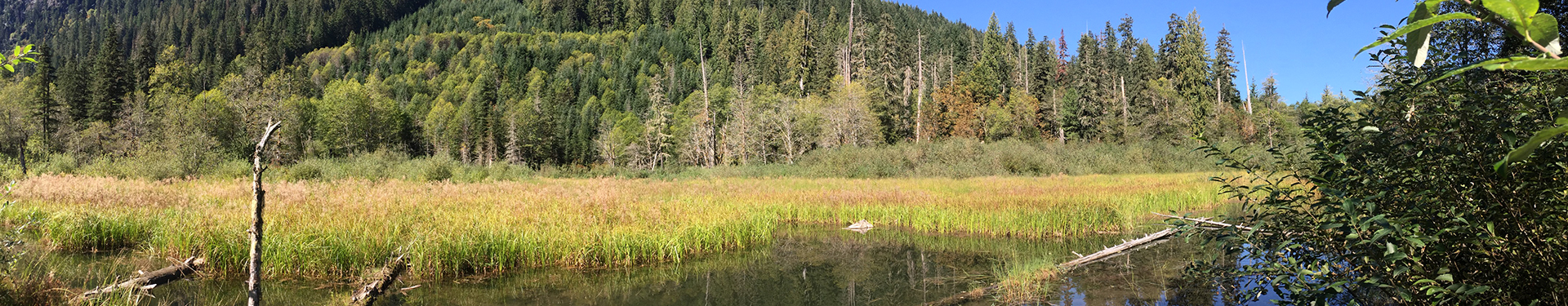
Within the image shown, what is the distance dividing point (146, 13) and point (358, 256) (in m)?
166

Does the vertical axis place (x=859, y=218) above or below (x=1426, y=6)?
below

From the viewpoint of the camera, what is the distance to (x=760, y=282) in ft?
27.5

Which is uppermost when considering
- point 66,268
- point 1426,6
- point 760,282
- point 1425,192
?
point 1426,6

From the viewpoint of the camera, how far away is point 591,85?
99438 mm

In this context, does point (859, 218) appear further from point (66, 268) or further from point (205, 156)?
point (205, 156)

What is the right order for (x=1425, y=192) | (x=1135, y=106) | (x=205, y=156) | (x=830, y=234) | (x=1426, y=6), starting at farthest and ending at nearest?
1. (x=1135, y=106)
2. (x=205, y=156)
3. (x=830, y=234)
4. (x=1425, y=192)
5. (x=1426, y=6)

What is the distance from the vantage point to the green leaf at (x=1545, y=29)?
856mm

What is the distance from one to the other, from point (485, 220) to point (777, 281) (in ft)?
14.4

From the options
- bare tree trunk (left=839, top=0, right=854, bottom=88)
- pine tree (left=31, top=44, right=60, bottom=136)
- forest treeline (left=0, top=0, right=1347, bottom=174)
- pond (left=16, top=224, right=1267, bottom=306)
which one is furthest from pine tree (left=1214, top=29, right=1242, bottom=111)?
pine tree (left=31, top=44, right=60, bottom=136)

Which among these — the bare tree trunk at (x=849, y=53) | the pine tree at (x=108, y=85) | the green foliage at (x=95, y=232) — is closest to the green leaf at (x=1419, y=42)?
the green foliage at (x=95, y=232)

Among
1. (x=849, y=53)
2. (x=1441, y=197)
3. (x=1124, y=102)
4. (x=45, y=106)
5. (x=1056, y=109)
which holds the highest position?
(x=849, y=53)

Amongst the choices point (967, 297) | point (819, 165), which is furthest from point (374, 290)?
point (819, 165)

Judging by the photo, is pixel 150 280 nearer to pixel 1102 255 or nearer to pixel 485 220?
pixel 485 220

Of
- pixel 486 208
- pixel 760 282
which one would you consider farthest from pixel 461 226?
pixel 760 282
